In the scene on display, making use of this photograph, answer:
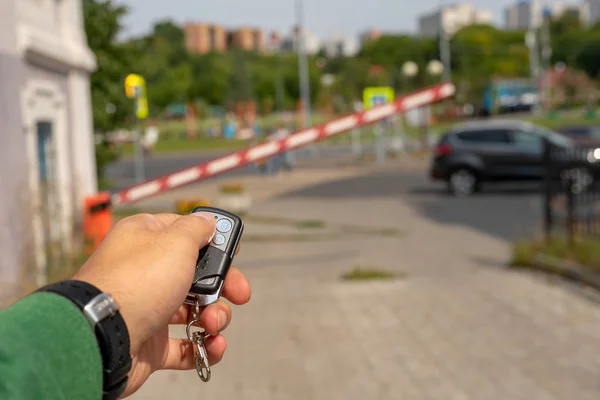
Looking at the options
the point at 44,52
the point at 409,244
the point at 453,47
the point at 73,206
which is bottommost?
the point at 409,244

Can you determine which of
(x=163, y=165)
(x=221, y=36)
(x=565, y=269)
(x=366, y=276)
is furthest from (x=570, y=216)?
(x=221, y=36)

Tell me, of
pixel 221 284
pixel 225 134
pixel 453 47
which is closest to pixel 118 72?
pixel 221 284

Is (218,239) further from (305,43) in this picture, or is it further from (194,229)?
(305,43)

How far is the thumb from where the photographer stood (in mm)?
1364

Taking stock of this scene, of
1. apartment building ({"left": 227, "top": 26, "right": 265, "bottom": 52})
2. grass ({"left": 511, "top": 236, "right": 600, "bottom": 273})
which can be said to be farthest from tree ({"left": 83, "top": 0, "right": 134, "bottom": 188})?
apartment building ({"left": 227, "top": 26, "right": 265, "bottom": 52})

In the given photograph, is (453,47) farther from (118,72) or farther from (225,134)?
(118,72)

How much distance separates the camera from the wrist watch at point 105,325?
3.71ft

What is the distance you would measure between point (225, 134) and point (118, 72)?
54.3m

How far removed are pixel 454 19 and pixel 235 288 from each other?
522 feet

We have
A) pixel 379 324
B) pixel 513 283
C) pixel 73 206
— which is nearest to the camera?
pixel 379 324

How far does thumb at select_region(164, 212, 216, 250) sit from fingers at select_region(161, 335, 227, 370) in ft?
0.77

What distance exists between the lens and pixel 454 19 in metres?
156

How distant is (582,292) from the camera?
30.2 feet

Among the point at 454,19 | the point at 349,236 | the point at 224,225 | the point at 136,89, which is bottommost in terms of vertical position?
the point at 349,236
